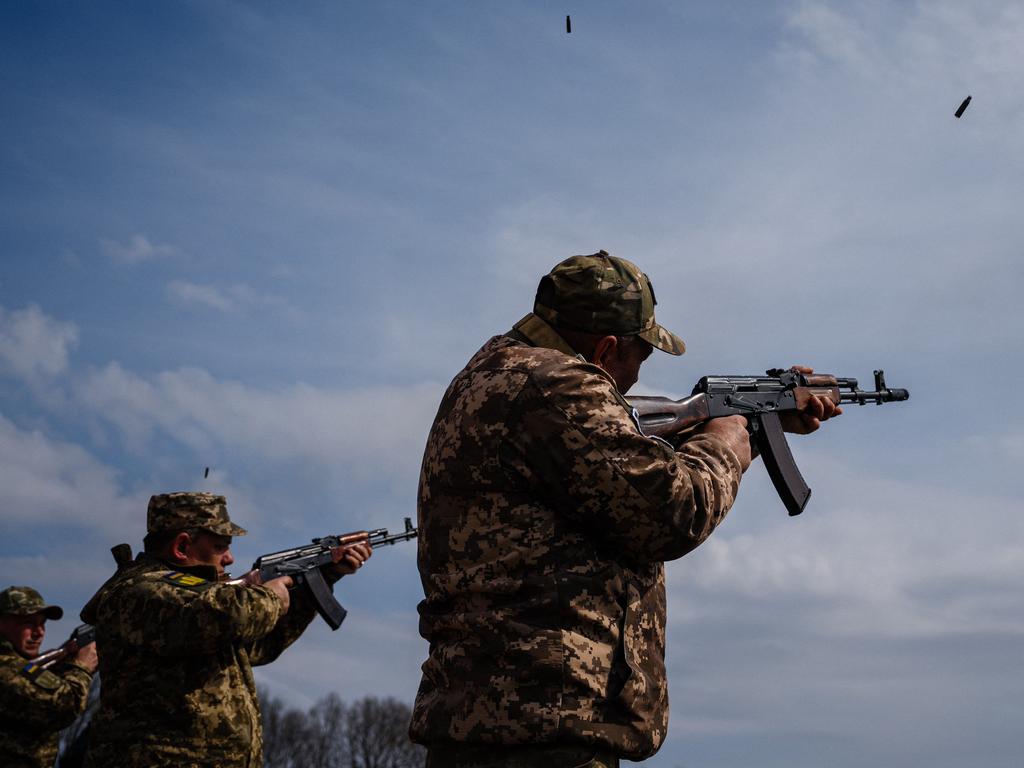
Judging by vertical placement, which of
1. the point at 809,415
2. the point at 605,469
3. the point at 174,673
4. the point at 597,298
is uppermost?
the point at 809,415

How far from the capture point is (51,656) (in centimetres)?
1383

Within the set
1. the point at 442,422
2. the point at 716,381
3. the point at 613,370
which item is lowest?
the point at 442,422

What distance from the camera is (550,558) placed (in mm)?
4742

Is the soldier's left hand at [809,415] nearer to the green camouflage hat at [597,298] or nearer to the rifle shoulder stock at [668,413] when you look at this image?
the rifle shoulder stock at [668,413]

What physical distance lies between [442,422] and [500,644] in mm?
1066

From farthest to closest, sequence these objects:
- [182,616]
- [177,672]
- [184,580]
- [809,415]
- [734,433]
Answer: [184,580] < [177,672] < [182,616] < [809,415] < [734,433]

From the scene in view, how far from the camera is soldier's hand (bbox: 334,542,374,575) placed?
1375 cm

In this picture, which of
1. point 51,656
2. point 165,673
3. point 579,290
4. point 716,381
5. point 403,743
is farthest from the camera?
point 403,743

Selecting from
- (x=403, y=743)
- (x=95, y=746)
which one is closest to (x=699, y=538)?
(x=95, y=746)

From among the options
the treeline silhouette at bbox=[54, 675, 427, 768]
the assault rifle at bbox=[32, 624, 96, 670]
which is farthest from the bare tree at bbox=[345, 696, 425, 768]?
the assault rifle at bbox=[32, 624, 96, 670]

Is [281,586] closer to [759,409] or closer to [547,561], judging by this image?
[759,409]

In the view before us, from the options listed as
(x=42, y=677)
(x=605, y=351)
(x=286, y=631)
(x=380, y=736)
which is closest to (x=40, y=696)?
(x=42, y=677)

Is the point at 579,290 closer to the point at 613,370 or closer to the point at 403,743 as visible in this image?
the point at 613,370

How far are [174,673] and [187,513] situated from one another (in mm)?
1506
